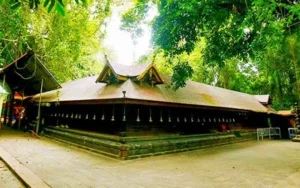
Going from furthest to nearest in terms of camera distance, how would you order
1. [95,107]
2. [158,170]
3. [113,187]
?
[95,107]
[158,170]
[113,187]

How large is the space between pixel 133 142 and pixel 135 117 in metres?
1.21

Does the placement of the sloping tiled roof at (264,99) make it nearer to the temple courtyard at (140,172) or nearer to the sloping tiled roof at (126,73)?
the temple courtyard at (140,172)

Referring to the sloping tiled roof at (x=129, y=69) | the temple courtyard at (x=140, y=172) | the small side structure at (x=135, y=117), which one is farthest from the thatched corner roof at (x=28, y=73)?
the temple courtyard at (x=140, y=172)

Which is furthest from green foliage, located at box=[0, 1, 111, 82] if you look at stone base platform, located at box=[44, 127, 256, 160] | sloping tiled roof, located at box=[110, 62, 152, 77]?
sloping tiled roof, located at box=[110, 62, 152, 77]

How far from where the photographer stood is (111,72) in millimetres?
11531

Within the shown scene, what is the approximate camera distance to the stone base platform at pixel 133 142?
961 centimetres

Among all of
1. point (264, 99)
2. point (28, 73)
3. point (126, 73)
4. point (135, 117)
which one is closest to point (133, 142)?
point (135, 117)

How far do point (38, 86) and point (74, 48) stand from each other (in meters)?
4.30

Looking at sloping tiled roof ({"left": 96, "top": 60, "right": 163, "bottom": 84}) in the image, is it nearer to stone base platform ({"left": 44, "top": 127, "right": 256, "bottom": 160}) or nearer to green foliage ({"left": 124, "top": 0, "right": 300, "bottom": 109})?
green foliage ({"left": 124, "top": 0, "right": 300, "bottom": 109})

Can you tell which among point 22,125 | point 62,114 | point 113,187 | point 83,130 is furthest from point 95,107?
point 22,125

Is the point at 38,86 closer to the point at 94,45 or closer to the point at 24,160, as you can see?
the point at 94,45

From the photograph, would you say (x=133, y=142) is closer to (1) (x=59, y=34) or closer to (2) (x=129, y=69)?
(2) (x=129, y=69)

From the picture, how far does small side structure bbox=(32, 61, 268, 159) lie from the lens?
9984mm

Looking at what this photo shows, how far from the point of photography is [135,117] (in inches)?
416
